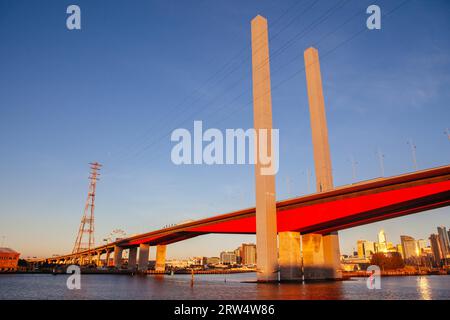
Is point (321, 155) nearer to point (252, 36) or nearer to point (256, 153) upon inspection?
point (256, 153)

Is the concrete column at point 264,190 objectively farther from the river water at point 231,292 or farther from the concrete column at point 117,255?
the concrete column at point 117,255

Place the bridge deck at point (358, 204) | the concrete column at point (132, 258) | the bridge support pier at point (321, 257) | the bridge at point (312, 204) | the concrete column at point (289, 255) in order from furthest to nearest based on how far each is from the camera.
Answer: the concrete column at point (132, 258) < the bridge support pier at point (321, 257) < the concrete column at point (289, 255) < the bridge at point (312, 204) < the bridge deck at point (358, 204)

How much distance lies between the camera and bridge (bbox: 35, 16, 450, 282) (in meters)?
39.9

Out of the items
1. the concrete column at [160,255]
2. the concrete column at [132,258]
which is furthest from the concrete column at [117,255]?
the concrete column at [160,255]

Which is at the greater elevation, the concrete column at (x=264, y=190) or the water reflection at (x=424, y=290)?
the concrete column at (x=264, y=190)

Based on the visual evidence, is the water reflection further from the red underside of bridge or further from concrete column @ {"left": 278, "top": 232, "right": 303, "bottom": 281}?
concrete column @ {"left": 278, "top": 232, "right": 303, "bottom": 281}

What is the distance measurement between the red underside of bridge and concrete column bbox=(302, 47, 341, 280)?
306 centimetres

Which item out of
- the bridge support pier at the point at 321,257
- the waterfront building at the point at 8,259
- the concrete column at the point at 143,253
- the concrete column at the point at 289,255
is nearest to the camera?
the concrete column at the point at 289,255

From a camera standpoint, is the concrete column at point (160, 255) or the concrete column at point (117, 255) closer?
the concrete column at point (160, 255)

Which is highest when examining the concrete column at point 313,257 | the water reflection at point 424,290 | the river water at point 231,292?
the concrete column at point 313,257

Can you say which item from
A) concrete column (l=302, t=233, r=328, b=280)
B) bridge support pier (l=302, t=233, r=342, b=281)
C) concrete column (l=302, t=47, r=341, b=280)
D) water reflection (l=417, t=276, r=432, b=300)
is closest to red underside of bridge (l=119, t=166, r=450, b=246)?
concrete column (l=302, t=233, r=328, b=280)

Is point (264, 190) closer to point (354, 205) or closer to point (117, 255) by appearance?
point (354, 205)

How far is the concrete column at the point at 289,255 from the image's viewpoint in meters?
53.5
